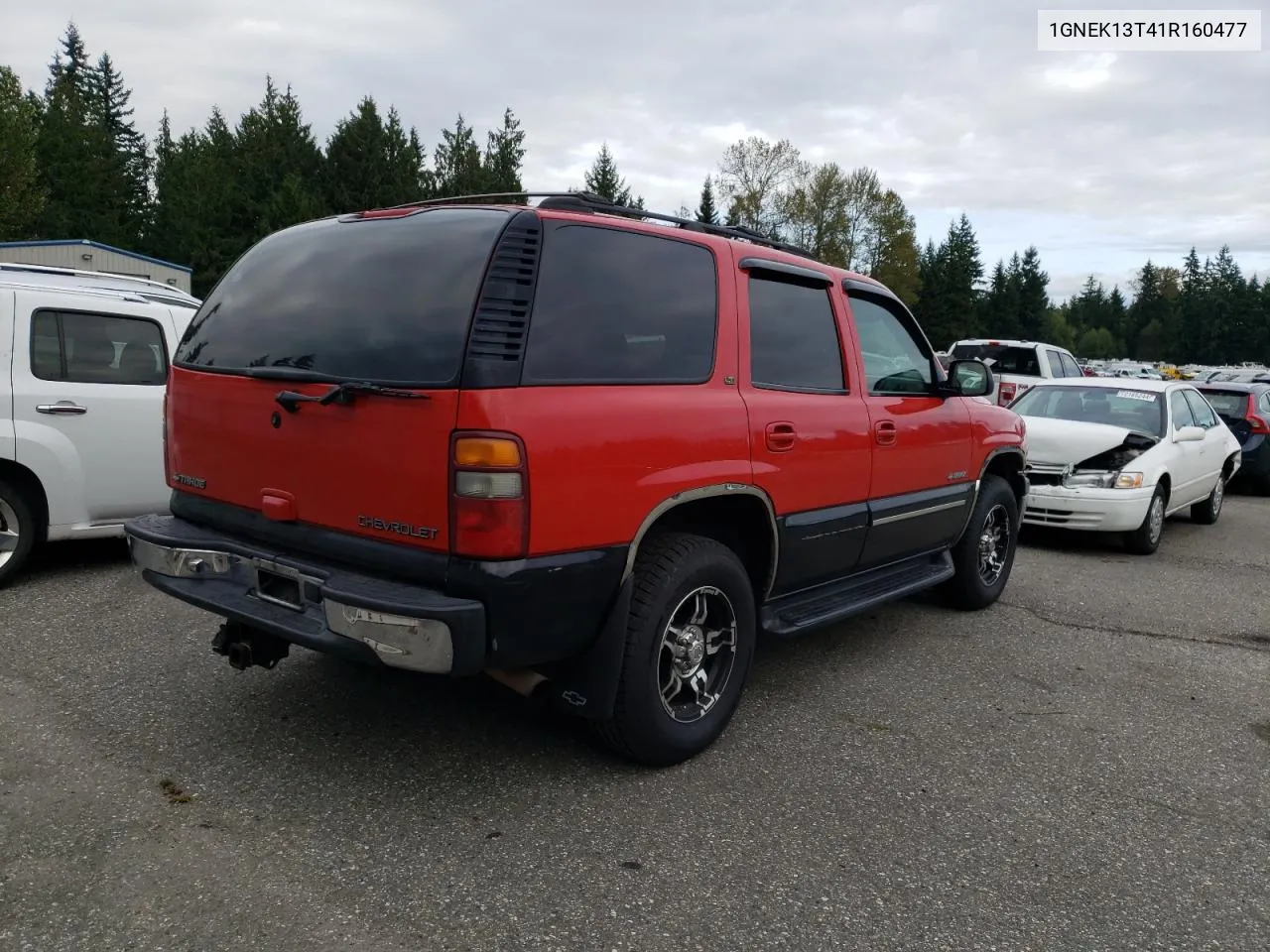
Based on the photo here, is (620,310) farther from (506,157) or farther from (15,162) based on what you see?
(506,157)

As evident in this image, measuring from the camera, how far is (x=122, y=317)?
224 inches

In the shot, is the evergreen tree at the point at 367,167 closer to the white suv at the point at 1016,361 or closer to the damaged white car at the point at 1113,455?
the white suv at the point at 1016,361

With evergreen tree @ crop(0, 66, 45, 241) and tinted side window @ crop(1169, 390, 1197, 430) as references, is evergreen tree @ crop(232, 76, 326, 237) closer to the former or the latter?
evergreen tree @ crop(0, 66, 45, 241)

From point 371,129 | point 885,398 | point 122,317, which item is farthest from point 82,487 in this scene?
point 371,129

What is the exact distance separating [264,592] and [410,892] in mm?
1152

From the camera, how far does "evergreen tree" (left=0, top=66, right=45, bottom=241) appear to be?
2961 centimetres

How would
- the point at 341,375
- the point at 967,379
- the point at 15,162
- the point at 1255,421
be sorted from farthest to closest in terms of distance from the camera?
the point at 15,162 → the point at 1255,421 → the point at 967,379 → the point at 341,375

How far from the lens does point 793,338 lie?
402 cm

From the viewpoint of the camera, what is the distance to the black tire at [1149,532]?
793 cm

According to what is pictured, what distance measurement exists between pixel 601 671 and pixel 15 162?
3535 cm

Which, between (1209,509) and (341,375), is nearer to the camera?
(341,375)

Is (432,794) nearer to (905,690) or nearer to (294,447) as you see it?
(294,447)

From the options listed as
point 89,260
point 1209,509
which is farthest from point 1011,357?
point 89,260

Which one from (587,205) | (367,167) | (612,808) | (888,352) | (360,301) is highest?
(367,167)
